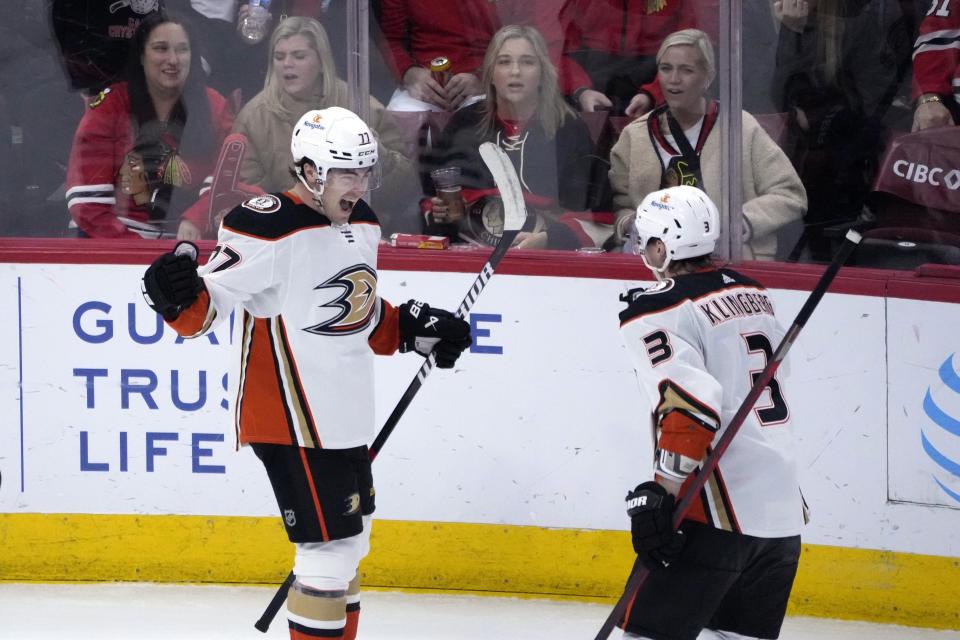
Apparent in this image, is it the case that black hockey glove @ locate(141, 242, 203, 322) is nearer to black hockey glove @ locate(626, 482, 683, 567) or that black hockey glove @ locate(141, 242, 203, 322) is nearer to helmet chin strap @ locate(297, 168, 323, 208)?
helmet chin strap @ locate(297, 168, 323, 208)

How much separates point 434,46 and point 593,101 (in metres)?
0.49

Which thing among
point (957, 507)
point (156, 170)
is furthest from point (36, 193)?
point (957, 507)

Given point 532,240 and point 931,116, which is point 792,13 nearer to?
point 931,116

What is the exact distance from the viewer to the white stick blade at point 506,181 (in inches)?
138

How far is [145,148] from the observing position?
4.11m

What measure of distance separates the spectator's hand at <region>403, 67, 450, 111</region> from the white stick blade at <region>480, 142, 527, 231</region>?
199mm

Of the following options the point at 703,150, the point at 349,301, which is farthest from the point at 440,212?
the point at 349,301

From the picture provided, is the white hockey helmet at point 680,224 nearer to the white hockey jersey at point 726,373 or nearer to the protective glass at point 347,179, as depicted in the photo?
the white hockey jersey at point 726,373

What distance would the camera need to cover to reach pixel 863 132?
3.80m

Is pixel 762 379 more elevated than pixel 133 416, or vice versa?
pixel 762 379

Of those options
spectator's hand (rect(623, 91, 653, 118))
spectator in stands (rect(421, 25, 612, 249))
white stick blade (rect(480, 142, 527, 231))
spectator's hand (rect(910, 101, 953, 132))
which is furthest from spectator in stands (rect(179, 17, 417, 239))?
spectator's hand (rect(910, 101, 953, 132))

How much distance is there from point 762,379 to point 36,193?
2407 mm

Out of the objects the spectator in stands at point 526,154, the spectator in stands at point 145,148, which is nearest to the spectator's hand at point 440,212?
the spectator in stands at point 526,154

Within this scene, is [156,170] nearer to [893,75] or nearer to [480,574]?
[480,574]
